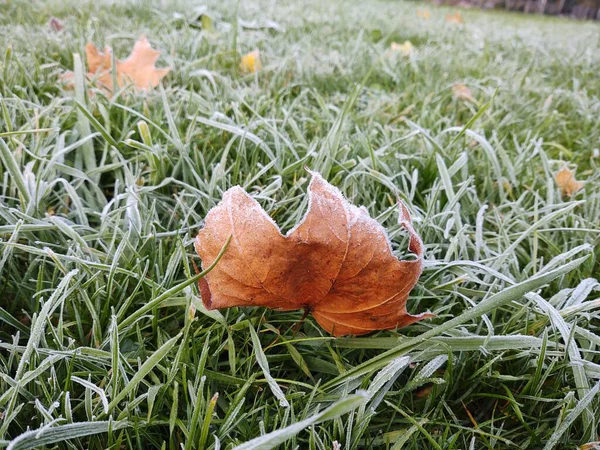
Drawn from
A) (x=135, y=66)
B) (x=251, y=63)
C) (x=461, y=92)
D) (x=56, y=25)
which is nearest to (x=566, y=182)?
(x=461, y=92)

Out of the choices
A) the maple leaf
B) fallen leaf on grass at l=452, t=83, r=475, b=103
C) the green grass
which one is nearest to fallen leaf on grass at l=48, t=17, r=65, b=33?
the green grass

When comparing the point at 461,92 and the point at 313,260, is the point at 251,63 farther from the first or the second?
the point at 313,260

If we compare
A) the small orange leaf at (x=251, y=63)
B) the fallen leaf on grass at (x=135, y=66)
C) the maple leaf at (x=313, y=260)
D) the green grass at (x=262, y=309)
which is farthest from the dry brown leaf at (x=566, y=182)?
the fallen leaf on grass at (x=135, y=66)

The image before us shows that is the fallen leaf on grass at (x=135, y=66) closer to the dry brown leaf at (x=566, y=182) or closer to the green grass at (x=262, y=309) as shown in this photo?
the green grass at (x=262, y=309)

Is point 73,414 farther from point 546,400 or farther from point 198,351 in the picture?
point 546,400

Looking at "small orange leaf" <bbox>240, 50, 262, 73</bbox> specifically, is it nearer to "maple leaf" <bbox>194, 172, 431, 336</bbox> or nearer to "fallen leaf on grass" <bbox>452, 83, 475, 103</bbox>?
"fallen leaf on grass" <bbox>452, 83, 475, 103</bbox>

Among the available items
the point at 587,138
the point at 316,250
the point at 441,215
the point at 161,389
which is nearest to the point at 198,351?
the point at 161,389
